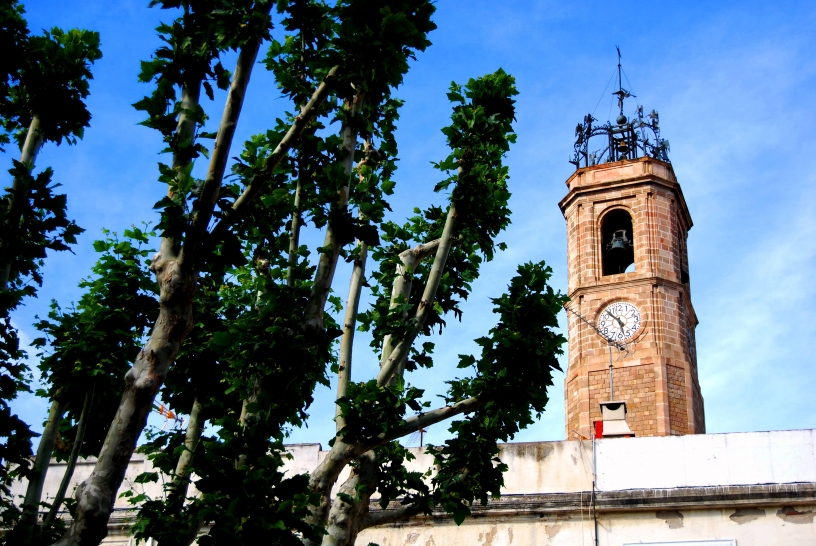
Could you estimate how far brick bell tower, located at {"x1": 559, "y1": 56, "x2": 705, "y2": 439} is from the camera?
35594 millimetres

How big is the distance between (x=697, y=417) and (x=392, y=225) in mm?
26040

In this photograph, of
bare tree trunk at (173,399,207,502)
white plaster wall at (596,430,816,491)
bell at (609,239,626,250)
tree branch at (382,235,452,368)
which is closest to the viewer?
bare tree trunk at (173,399,207,502)

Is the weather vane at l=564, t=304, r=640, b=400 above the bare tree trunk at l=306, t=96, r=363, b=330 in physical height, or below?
above

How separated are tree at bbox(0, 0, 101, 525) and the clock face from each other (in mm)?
27783

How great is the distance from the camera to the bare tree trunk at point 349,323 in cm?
1116

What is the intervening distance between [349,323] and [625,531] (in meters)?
6.65

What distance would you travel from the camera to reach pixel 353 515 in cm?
1065

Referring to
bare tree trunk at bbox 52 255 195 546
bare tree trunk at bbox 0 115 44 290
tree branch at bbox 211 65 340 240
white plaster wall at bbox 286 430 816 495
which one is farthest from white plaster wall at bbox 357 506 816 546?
bare tree trunk at bbox 52 255 195 546

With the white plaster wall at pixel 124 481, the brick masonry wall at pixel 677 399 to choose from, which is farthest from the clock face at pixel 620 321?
the white plaster wall at pixel 124 481

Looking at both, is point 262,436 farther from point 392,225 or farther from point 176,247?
point 392,225

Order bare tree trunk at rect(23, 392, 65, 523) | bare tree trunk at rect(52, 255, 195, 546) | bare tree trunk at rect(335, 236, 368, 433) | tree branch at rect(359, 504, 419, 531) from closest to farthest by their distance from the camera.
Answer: bare tree trunk at rect(52, 255, 195, 546), bare tree trunk at rect(23, 392, 65, 523), tree branch at rect(359, 504, 419, 531), bare tree trunk at rect(335, 236, 368, 433)

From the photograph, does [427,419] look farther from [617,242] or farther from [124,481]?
[617,242]

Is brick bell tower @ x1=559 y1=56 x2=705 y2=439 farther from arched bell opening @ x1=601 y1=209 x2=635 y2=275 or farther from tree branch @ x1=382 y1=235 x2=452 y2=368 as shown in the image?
tree branch @ x1=382 y1=235 x2=452 y2=368

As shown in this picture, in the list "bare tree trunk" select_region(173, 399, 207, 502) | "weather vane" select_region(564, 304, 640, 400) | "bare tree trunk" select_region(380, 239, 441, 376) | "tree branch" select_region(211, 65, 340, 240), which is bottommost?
"bare tree trunk" select_region(173, 399, 207, 502)
